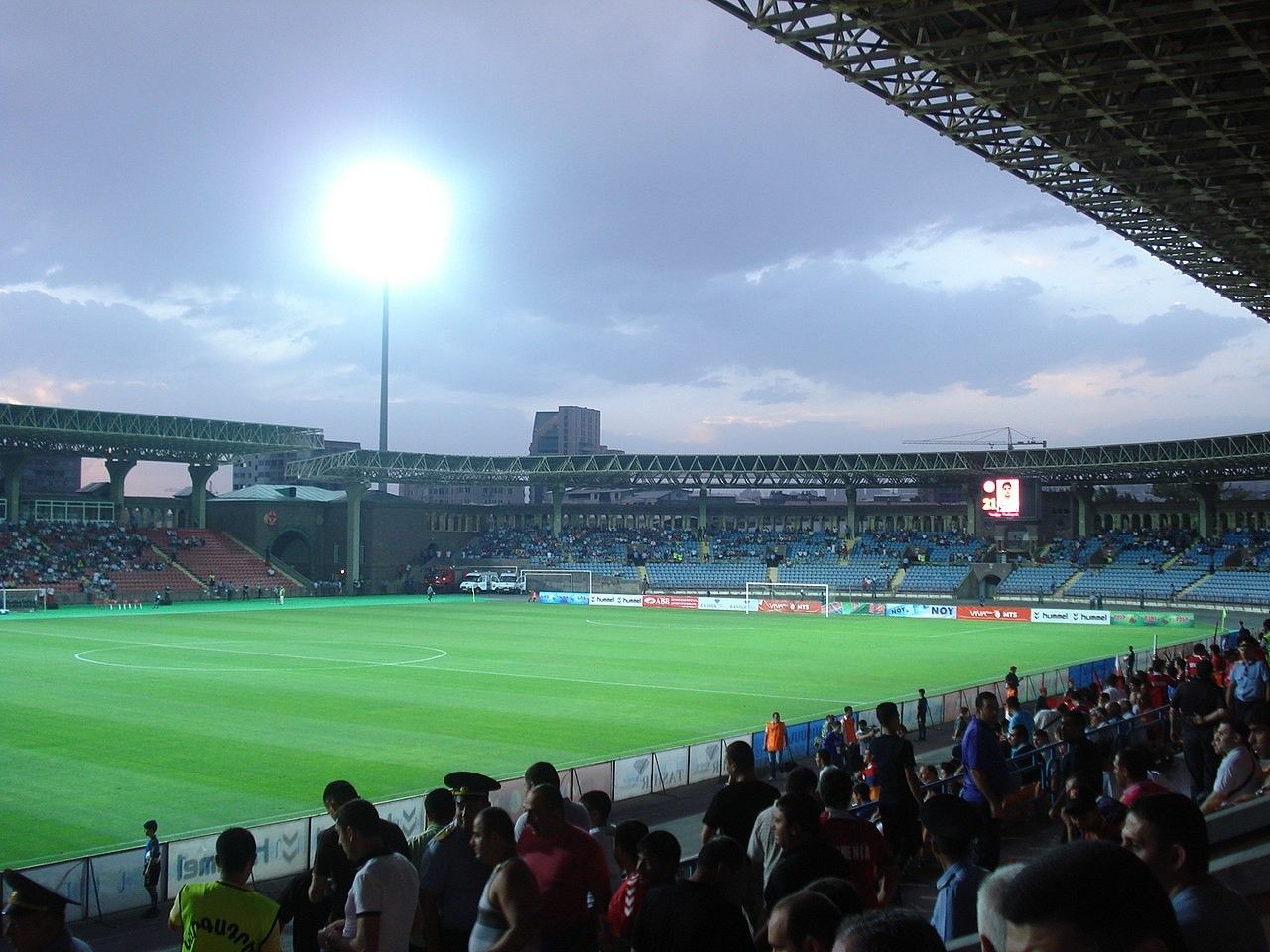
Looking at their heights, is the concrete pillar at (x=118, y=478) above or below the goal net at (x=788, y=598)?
above

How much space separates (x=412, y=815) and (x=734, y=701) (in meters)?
→ 17.8

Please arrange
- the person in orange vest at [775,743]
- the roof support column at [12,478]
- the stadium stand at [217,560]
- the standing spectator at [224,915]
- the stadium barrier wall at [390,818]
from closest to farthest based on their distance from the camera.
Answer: the standing spectator at [224,915]
the stadium barrier wall at [390,818]
the person in orange vest at [775,743]
the roof support column at [12,478]
the stadium stand at [217,560]

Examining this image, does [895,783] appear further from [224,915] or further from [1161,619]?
[1161,619]

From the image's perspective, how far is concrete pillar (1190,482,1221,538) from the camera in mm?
Result: 83375

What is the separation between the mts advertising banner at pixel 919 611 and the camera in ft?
224

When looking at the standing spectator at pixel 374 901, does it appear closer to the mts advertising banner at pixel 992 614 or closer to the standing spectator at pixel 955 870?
the standing spectator at pixel 955 870

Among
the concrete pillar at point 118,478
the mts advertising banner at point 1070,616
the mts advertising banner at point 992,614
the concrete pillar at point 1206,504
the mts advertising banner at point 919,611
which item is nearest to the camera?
the mts advertising banner at point 1070,616

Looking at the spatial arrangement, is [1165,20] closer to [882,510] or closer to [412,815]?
[412,815]

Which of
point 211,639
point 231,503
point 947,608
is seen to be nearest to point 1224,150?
point 211,639

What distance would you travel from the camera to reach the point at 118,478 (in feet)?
285

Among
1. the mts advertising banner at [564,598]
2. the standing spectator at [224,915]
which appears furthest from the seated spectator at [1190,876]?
the mts advertising banner at [564,598]

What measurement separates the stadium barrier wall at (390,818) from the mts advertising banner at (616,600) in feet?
155

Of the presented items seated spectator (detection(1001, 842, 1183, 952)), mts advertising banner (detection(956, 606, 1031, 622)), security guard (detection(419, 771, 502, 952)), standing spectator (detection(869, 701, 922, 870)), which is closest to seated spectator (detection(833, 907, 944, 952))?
seated spectator (detection(1001, 842, 1183, 952))

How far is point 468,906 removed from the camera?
672cm
